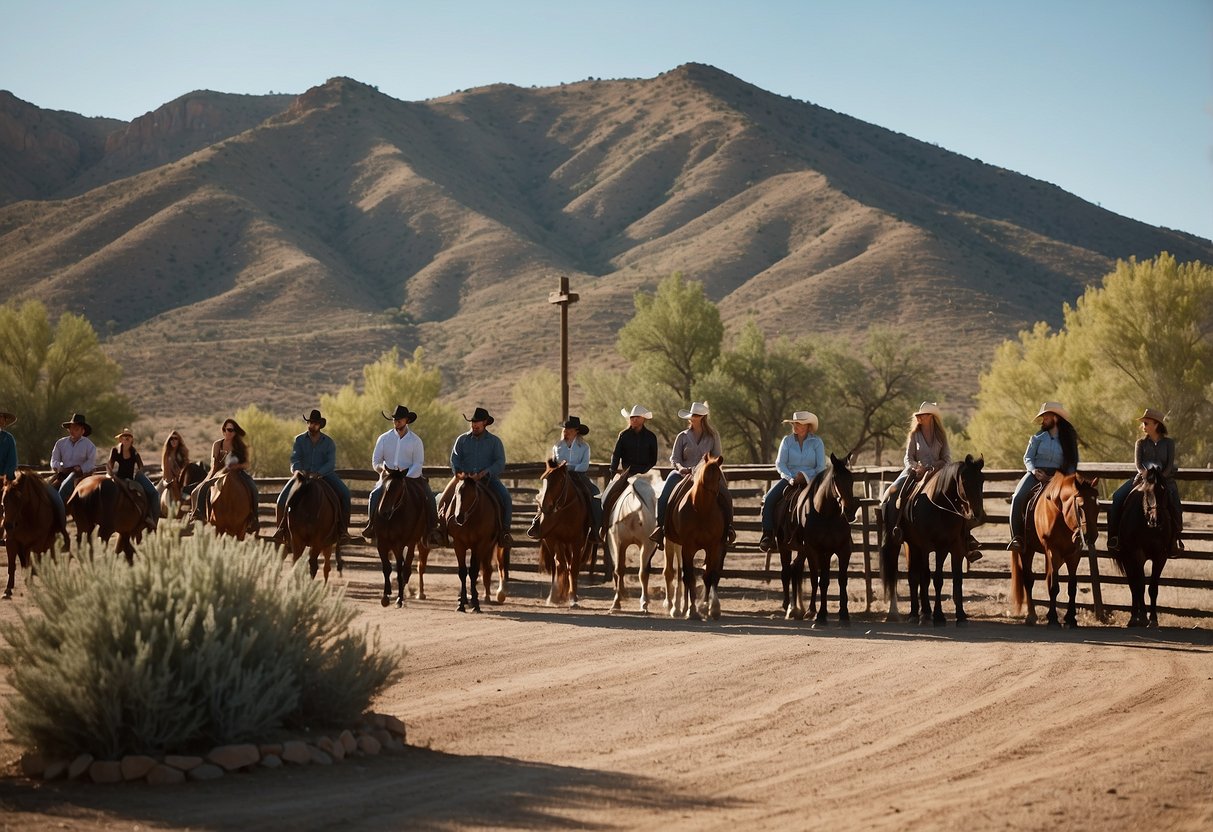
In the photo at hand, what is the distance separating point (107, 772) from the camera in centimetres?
721

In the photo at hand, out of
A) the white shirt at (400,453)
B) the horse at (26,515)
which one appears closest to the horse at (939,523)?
the white shirt at (400,453)

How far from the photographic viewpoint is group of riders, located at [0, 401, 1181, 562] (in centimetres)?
1510

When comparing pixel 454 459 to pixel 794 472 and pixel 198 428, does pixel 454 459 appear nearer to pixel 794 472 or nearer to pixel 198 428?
pixel 794 472

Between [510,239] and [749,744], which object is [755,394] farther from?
[510,239]

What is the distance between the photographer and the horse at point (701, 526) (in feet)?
51.5

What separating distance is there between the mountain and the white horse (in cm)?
5120

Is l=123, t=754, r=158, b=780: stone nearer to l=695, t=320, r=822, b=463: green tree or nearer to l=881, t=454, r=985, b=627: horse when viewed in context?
l=881, t=454, r=985, b=627: horse

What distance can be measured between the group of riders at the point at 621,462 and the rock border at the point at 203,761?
814cm

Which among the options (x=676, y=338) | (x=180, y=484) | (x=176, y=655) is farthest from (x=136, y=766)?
(x=676, y=338)

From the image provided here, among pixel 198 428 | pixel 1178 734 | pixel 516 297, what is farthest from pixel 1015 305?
pixel 1178 734

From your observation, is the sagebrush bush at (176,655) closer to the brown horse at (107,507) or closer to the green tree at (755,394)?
the brown horse at (107,507)

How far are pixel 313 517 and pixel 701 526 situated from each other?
5.20 m

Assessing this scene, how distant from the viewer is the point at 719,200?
4441 inches

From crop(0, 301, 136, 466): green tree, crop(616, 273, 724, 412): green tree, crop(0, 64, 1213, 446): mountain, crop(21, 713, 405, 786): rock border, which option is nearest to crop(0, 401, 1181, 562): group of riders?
crop(21, 713, 405, 786): rock border
